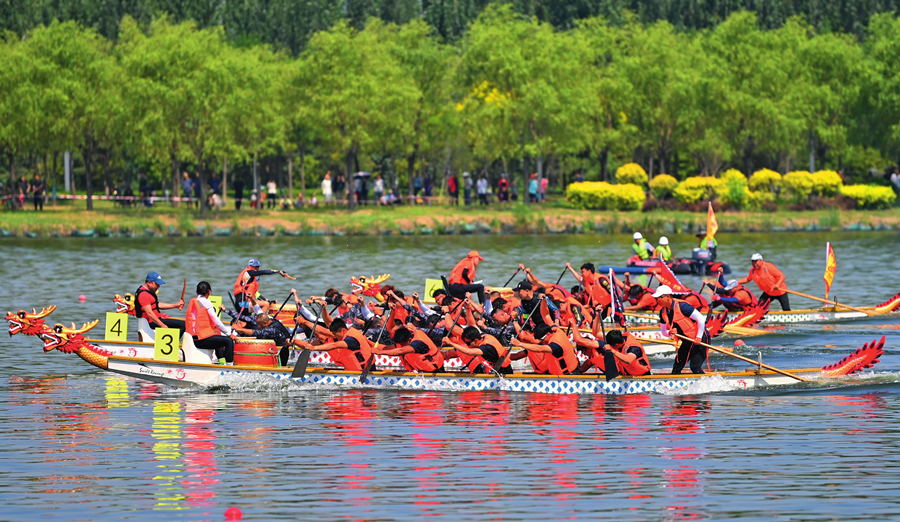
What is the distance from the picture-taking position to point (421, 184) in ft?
289

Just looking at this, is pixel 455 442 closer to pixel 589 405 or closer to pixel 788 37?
pixel 589 405

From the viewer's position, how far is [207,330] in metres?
26.3

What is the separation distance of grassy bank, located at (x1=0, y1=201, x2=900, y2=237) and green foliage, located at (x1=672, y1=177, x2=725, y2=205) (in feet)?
7.07

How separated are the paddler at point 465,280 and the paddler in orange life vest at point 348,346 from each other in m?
8.41

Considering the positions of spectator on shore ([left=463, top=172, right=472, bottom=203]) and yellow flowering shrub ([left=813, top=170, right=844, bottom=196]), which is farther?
yellow flowering shrub ([left=813, top=170, right=844, bottom=196])

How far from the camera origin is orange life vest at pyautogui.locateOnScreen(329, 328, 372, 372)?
25750mm

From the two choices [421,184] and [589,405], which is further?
[421,184]

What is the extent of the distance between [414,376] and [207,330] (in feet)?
14.5

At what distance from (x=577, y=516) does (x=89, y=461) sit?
7.81 metres

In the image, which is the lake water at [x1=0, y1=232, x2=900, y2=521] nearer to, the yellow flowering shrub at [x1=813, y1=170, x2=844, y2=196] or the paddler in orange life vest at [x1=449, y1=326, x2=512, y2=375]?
the paddler in orange life vest at [x1=449, y1=326, x2=512, y2=375]

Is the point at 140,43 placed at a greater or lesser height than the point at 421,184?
greater

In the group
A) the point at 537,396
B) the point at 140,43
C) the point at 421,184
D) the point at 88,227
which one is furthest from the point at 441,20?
the point at 537,396

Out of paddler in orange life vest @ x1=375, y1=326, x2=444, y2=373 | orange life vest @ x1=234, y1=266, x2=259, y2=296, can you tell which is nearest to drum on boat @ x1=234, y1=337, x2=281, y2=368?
paddler in orange life vest @ x1=375, y1=326, x2=444, y2=373

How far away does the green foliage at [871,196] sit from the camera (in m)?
83.9
